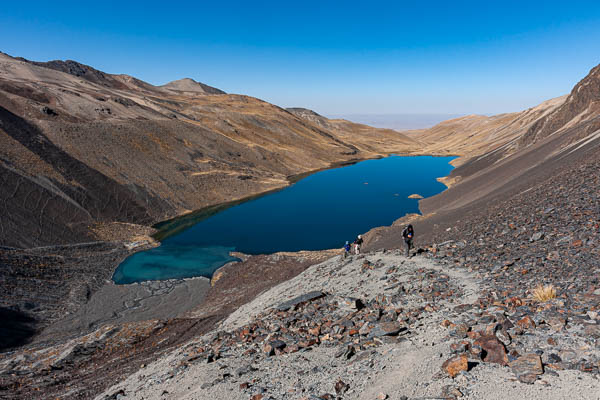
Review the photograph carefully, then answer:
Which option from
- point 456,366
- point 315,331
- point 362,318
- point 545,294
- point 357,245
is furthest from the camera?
point 357,245

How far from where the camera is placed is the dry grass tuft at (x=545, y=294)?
883cm

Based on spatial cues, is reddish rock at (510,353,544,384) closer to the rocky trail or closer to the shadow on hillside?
the rocky trail

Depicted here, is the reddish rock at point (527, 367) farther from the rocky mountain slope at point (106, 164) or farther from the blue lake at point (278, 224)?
the rocky mountain slope at point (106, 164)

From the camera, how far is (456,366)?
6.87m

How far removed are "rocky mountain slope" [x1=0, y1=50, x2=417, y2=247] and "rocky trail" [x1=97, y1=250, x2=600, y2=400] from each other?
112ft

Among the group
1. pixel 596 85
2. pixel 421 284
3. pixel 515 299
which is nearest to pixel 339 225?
pixel 421 284

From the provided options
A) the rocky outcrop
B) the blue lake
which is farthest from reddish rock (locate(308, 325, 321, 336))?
the rocky outcrop

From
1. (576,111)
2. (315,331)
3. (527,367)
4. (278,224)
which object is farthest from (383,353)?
(576,111)

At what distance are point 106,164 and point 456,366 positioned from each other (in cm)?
6039

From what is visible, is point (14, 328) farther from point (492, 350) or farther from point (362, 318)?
point (492, 350)

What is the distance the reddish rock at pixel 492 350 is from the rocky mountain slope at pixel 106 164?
41.4 m

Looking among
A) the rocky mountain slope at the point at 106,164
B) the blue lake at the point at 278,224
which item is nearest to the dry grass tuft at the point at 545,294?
the blue lake at the point at 278,224

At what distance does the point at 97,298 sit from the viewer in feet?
93.2

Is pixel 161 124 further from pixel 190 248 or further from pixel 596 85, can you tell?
pixel 596 85
